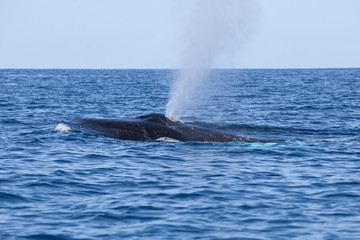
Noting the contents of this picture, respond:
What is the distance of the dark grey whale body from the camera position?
2298 centimetres

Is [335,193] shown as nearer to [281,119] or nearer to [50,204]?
[50,204]

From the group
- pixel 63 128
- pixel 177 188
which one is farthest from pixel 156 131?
pixel 177 188

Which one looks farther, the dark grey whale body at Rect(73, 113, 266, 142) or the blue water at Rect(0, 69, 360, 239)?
the dark grey whale body at Rect(73, 113, 266, 142)

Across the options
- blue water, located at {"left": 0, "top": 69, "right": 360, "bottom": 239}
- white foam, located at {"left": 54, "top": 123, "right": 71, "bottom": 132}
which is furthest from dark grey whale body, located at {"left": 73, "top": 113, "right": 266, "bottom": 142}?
white foam, located at {"left": 54, "top": 123, "right": 71, "bottom": 132}

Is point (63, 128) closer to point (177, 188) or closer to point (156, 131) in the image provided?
point (156, 131)

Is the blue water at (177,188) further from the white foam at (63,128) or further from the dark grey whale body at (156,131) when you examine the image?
the dark grey whale body at (156,131)

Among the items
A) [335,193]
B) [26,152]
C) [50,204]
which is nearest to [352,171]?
[335,193]

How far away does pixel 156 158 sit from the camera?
19.2 meters

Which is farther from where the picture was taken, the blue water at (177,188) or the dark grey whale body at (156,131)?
the dark grey whale body at (156,131)

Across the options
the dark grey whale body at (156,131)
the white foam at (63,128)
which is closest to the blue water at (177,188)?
the white foam at (63,128)

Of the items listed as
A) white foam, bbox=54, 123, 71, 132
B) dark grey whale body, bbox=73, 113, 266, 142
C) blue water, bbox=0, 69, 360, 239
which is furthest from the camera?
white foam, bbox=54, 123, 71, 132

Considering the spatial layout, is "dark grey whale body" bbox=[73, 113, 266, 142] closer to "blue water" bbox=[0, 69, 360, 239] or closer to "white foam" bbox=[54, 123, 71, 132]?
"blue water" bbox=[0, 69, 360, 239]

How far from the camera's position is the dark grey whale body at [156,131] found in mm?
22984

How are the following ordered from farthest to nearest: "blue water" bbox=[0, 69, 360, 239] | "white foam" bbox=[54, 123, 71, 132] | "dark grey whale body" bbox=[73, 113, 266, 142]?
"white foam" bbox=[54, 123, 71, 132]
"dark grey whale body" bbox=[73, 113, 266, 142]
"blue water" bbox=[0, 69, 360, 239]
